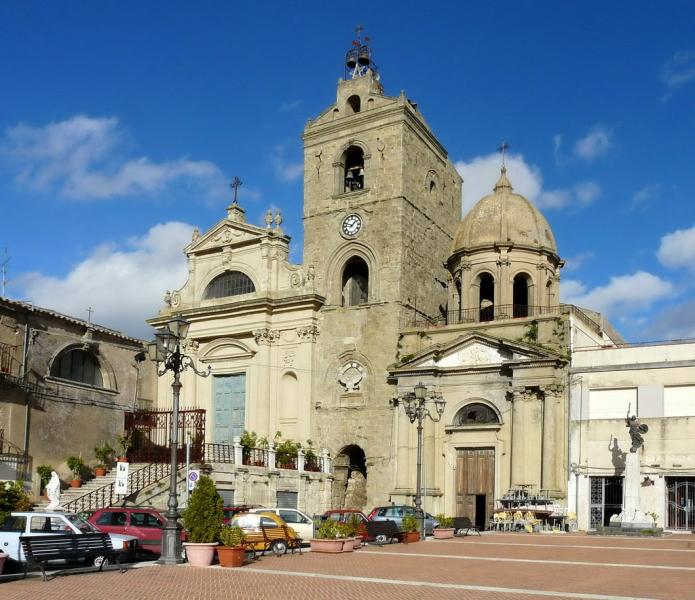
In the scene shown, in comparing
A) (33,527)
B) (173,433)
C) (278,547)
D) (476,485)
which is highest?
(173,433)

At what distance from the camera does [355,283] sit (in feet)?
148

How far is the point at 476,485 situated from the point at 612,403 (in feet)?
22.1

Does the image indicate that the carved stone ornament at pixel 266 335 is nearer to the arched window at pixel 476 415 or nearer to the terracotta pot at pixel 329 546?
the arched window at pixel 476 415

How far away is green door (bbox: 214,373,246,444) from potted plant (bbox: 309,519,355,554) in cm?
2045

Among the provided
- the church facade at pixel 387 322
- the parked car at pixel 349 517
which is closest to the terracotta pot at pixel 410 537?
the parked car at pixel 349 517

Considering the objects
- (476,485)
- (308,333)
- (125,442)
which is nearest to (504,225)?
(308,333)

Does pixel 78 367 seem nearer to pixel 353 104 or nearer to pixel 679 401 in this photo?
pixel 353 104

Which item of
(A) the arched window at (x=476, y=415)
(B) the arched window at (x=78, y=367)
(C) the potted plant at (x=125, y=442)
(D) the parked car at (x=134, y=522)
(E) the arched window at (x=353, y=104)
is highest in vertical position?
(E) the arched window at (x=353, y=104)

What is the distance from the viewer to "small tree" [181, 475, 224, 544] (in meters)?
19.9

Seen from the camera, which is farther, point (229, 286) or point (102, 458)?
point (229, 286)

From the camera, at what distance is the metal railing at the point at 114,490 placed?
3200cm

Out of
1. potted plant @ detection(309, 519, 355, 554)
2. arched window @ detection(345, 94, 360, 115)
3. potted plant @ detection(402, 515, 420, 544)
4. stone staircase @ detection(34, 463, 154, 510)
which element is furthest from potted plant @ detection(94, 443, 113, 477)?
arched window @ detection(345, 94, 360, 115)

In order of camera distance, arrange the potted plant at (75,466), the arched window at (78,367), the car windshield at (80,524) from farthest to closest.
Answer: the arched window at (78,367)
the potted plant at (75,466)
the car windshield at (80,524)

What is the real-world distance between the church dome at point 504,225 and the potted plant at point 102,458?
18.5 m
